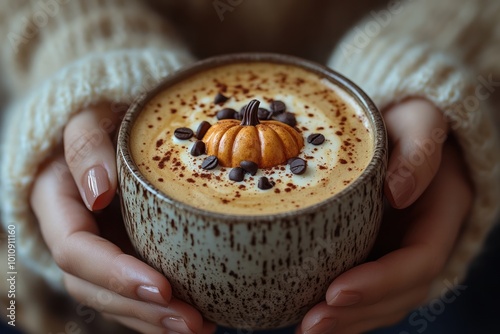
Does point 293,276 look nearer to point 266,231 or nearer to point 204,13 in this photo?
point 266,231

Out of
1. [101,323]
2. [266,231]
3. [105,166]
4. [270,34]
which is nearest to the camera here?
[266,231]

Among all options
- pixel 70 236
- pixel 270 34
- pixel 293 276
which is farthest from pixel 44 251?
pixel 270 34

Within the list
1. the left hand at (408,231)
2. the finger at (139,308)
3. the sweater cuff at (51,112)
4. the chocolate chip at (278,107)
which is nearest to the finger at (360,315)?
the left hand at (408,231)

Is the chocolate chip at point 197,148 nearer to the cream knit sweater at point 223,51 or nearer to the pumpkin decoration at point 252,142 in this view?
the pumpkin decoration at point 252,142

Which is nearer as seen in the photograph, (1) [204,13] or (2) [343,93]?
(2) [343,93]

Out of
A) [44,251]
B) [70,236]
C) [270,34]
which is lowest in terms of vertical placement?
[44,251]

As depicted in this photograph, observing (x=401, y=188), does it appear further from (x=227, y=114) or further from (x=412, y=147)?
(x=227, y=114)
